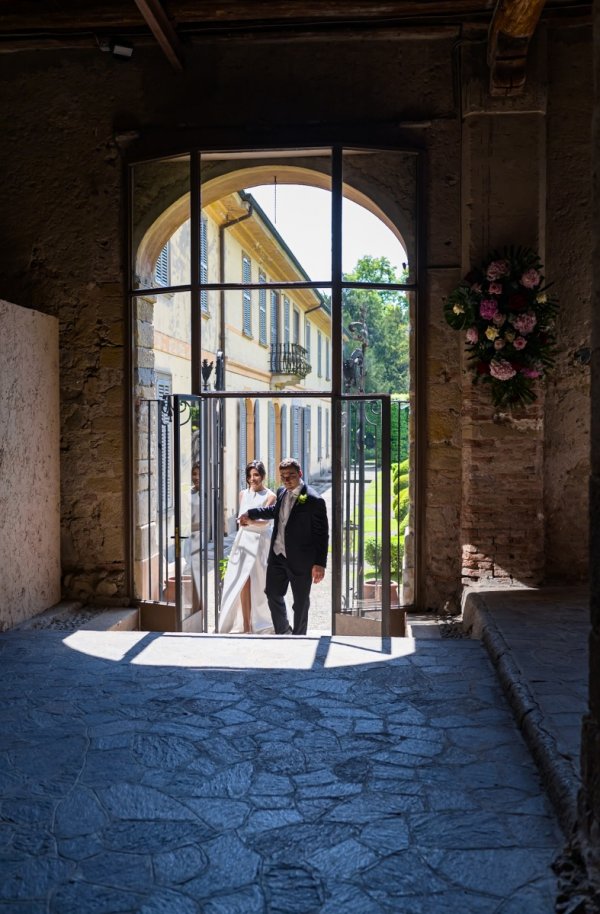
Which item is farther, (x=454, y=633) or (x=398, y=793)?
(x=454, y=633)

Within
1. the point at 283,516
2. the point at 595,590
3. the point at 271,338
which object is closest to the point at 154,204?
the point at 283,516

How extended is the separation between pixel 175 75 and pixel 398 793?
227 inches

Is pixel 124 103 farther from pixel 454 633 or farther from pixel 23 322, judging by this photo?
pixel 454 633

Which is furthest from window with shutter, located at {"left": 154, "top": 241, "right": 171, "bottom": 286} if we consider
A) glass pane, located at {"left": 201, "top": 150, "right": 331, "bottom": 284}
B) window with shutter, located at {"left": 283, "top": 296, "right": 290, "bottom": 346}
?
window with shutter, located at {"left": 283, "top": 296, "right": 290, "bottom": 346}

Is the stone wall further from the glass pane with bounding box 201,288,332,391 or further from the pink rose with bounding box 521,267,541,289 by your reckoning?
the glass pane with bounding box 201,288,332,391

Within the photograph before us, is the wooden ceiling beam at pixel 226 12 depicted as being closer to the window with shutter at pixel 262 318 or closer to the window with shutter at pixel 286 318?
the window with shutter at pixel 262 318

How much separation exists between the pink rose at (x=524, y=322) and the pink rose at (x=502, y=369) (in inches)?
9.9

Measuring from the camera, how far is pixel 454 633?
597 cm

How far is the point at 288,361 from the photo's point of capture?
49.1 ft

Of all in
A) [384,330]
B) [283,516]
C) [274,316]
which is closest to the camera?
[283,516]

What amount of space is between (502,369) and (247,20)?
3.35 meters

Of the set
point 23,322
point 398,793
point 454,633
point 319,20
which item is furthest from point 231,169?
point 398,793

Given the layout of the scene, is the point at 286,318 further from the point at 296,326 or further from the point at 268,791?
the point at 268,791

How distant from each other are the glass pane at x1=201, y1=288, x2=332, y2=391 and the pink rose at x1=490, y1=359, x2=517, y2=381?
621cm
